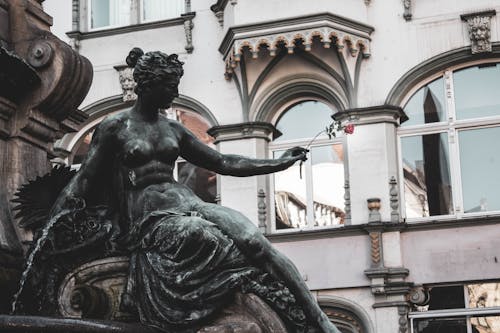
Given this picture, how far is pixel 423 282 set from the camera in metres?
19.3

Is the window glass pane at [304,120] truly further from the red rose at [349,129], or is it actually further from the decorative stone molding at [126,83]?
the decorative stone molding at [126,83]

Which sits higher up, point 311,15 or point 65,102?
point 311,15

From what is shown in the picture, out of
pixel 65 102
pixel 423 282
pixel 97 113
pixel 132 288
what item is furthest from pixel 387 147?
pixel 132 288

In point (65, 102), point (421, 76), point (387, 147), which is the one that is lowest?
point (65, 102)

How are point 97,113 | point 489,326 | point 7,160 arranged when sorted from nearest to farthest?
1. point 7,160
2. point 489,326
3. point 97,113

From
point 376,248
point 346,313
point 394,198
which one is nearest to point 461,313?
point 376,248

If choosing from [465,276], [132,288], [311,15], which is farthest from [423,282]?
[132,288]

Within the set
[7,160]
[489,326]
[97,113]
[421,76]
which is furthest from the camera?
[97,113]

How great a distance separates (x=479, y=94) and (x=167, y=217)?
15400 mm

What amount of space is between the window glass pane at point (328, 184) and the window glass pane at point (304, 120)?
15.4 inches

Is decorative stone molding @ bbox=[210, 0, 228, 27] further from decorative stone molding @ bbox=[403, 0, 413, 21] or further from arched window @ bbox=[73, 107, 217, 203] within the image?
decorative stone molding @ bbox=[403, 0, 413, 21]

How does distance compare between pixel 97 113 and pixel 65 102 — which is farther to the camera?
pixel 97 113

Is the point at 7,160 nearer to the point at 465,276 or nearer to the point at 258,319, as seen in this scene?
the point at 258,319

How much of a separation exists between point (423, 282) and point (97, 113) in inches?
293
